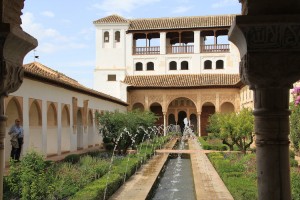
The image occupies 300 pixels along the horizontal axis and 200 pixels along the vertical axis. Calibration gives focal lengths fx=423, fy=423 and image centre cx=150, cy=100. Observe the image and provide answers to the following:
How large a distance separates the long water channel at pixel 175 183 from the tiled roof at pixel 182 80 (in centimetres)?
1901

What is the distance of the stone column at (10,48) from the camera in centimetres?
350

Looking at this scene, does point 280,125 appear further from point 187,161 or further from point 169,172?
point 187,161

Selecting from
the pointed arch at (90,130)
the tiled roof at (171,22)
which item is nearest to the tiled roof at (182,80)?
the tiled roof at (171,22)

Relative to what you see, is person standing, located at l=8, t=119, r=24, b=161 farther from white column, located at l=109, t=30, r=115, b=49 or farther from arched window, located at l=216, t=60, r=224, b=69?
arched window, located at l=216, t=60, r=224, b=69

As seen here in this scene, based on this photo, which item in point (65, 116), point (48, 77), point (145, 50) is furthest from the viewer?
point (145, 50)

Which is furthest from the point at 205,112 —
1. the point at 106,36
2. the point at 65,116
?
the point at 65,116

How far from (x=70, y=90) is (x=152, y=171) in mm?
8960

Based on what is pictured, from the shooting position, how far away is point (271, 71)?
3.43 m

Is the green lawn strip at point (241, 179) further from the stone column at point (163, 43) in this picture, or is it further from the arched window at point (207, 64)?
the stone column at point (163, 43)

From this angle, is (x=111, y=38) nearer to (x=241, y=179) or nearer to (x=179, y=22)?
(x=179, y=22)

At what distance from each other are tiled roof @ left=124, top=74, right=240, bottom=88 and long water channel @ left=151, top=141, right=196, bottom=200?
19.0 metres

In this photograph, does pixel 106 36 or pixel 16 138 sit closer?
pixel 16 138

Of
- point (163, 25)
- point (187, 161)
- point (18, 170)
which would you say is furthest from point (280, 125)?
point (163, 25)

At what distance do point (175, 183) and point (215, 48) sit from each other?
27.8 meters
